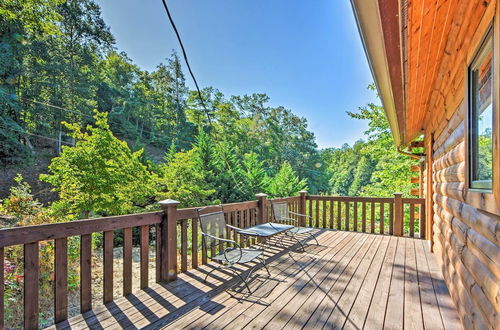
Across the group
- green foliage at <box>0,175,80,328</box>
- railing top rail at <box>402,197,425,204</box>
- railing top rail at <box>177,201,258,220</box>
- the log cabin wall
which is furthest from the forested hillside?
railing top rail at <box>402,197,425,204</box>

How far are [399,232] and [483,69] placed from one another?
4427 mm

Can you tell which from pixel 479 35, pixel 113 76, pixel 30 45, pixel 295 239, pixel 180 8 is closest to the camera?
pixel 479 35

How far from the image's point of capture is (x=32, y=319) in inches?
76.6

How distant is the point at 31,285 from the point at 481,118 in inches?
133

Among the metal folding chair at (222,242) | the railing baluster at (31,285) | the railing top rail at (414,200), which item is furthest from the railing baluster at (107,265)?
the railing top rail at (414,200)

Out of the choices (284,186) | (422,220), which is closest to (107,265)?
(422,220)

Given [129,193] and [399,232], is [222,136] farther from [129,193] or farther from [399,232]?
[399,232]

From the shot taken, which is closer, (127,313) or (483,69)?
(483,69)

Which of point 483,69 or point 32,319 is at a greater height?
point 483,69

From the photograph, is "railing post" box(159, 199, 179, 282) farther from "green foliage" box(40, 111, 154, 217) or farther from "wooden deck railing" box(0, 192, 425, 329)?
"green foliage" box(40, 111, 154, 217)

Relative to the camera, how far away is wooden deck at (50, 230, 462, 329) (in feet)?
6.97

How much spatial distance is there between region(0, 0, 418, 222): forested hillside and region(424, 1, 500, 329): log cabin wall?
3.12 m

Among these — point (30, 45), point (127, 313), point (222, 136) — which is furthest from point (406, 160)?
point (30, 45)

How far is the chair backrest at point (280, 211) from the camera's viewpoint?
4859 millimetres
